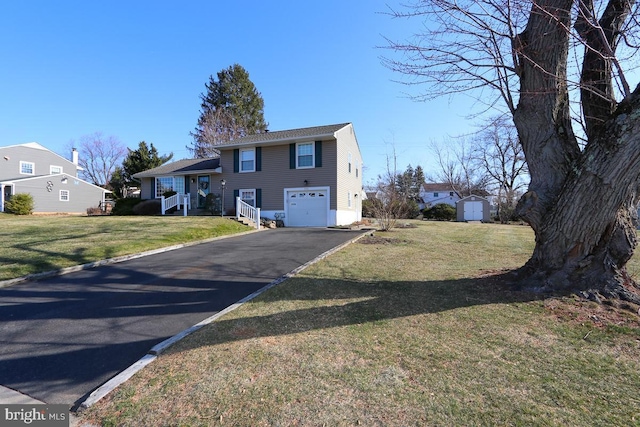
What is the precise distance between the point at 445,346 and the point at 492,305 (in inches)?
65.1

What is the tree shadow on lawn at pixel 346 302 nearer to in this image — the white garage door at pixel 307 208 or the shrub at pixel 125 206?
the white garage door at pixel 307 208

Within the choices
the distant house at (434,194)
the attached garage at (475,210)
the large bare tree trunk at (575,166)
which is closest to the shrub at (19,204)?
the large bare tree trunk at (575,166)

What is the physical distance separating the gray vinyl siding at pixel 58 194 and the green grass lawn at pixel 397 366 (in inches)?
1123

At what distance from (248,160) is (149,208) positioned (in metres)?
7.07

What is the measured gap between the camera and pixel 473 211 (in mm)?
30781

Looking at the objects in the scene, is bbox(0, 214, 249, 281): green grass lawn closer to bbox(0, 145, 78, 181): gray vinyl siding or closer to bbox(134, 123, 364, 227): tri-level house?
bbox(134, 123, 364, 227): tri-level house

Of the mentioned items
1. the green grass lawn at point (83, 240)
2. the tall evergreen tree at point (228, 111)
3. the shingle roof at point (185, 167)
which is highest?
the tall evergreen tree at point (228, 111)

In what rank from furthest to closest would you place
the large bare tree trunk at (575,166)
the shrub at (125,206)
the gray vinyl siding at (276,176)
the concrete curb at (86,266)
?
1. the shrub at (125,206)
2. the gray vinyl siding at (276,176)
3. the concrete curb at (86,266)
4. the large bare tree trunk at (575,166)

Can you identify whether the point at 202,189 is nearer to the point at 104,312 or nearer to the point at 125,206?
the point at 125,206

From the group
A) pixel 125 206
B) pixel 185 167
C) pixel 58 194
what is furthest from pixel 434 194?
pixel 58 194

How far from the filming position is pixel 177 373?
105 inches

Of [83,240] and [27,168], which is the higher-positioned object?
[27,168]

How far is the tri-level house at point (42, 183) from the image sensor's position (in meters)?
23.2

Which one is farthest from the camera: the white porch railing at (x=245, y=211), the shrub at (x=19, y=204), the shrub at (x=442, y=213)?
the shrub at (x=442, y=213)
